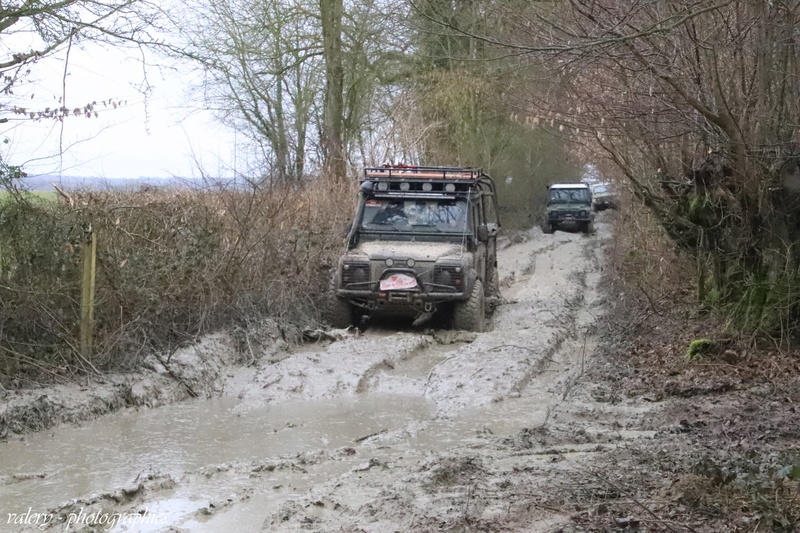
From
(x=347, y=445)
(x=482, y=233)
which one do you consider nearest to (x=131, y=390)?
(x=347, y=445)

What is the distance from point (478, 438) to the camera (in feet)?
21.8

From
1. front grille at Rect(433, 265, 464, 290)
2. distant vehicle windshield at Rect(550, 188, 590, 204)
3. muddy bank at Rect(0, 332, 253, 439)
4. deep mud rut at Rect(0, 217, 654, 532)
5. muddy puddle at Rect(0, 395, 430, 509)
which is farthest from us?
distant vehicle windshield at Rect(550, 188, 590, 204)

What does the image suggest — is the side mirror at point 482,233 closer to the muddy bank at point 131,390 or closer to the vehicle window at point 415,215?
the vehicle window at point 415,215

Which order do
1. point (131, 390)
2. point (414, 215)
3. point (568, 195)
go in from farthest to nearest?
point (568, 195) < point (414, 215) < point (131, 390)

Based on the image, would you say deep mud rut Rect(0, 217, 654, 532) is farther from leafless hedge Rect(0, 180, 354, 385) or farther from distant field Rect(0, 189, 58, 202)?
distant field Rect(0, 189, 58, 202)

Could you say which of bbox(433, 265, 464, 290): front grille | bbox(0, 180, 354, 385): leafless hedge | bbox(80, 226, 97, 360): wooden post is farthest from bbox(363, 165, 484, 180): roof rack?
bbox(80, 226, 97, 360): wooden post

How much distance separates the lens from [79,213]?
8180mm

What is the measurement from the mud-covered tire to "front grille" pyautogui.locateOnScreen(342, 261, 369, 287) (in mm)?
1266

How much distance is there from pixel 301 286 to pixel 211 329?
7.34ft

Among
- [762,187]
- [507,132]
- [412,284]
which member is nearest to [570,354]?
[412,284]

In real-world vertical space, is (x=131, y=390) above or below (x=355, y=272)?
below

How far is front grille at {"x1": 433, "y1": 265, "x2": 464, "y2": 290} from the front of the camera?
35.4 feet

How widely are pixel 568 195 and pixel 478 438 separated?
1000 inches

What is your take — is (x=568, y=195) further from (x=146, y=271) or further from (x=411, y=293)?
(x=146, y=271)
